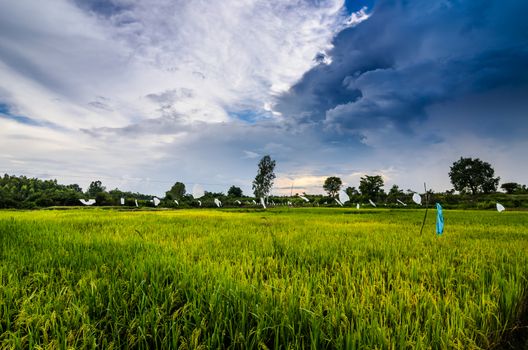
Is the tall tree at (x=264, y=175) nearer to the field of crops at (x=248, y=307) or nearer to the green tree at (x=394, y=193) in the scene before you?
the green tree at (x=394, y=193)

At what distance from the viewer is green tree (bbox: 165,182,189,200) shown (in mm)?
53969

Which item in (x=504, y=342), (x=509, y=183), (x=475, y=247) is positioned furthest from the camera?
(x=509, y=183)

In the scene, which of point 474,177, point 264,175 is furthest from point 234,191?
point 474,177

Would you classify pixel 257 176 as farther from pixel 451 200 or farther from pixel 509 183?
pixel 509 183

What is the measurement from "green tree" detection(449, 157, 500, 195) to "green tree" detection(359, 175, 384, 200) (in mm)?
21771

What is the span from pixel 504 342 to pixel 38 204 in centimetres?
5769

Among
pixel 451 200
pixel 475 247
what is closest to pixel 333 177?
pixel 451 200

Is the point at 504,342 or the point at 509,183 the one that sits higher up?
the point at 509,183

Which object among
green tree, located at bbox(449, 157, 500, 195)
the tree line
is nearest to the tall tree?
the tree line

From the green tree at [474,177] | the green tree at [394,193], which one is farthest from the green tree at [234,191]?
the green tree at [474,177]

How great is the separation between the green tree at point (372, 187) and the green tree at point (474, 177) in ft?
71.4

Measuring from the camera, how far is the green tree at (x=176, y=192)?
54.0 metres

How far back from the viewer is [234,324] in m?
1.77

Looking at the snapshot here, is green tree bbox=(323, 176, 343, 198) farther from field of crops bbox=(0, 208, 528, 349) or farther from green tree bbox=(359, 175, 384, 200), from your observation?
field of crops bbox=(0, 208, 528, 349)
